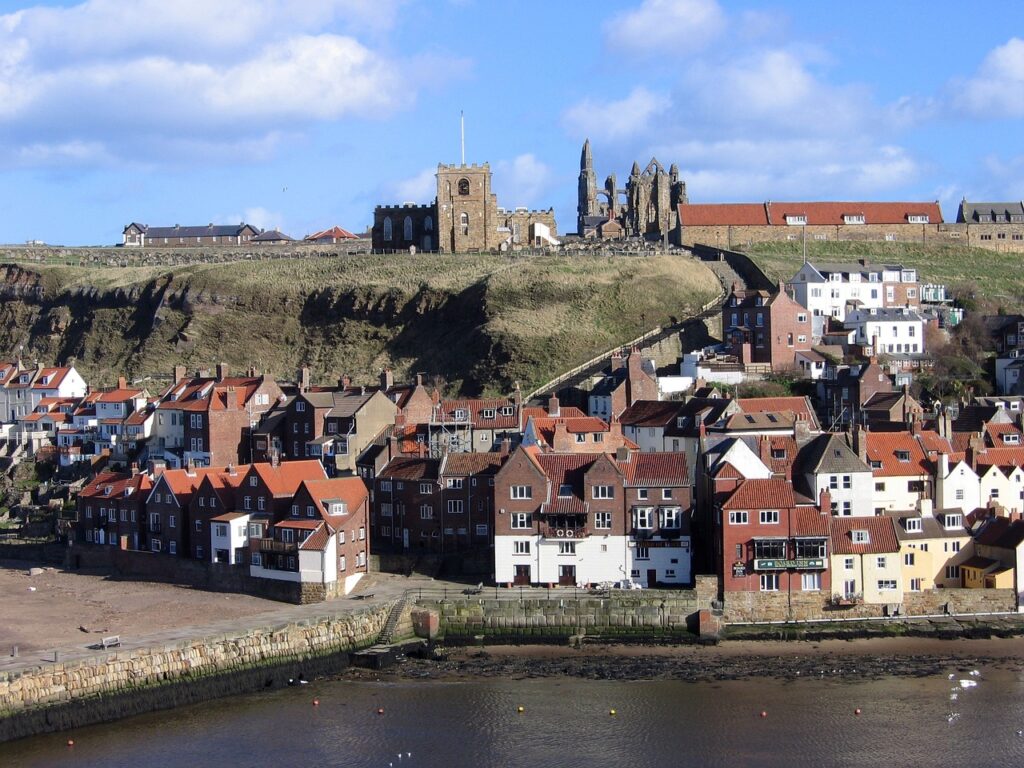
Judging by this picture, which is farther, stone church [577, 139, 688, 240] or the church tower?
the church tower

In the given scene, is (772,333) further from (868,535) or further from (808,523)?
(808,523)

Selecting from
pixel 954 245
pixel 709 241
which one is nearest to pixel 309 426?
pixel 709 241

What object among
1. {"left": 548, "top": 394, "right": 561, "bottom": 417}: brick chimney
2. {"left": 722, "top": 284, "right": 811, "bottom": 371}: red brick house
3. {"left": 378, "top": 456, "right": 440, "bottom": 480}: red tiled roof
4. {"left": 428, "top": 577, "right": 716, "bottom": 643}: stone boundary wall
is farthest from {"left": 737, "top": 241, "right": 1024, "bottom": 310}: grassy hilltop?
{"left": 428, "top": 577, "right": 716, "bottom": 643}: stone boundary wall

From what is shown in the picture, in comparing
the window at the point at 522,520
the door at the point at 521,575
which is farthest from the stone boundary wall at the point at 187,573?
the window at the point at 522,520

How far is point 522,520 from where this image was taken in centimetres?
5375

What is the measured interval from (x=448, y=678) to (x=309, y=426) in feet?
81.0

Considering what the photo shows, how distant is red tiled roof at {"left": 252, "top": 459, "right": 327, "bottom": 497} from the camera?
2226 inches

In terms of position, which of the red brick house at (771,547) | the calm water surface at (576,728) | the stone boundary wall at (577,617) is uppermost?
the red brick house at (771,547)

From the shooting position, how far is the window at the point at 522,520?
2114 inches

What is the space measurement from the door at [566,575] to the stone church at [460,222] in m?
52.1

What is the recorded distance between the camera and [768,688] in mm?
44000

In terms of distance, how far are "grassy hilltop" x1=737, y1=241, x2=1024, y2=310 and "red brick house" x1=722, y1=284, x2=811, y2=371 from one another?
47.1 feet

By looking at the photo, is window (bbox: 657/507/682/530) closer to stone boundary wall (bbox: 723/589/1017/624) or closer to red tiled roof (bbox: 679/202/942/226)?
stone boundary wall (bbox: 723/589/1017/624)

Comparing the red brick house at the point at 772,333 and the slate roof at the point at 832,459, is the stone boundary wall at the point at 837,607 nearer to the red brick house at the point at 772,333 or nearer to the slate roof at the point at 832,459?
the slate roof at the point at 832,459
